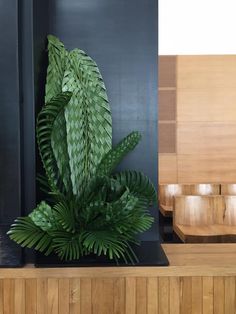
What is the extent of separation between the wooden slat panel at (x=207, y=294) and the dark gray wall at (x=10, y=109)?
0.94 metres

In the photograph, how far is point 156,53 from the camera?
2408 mm

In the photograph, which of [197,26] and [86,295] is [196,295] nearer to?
[86,295]

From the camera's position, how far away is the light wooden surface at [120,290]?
1782 millimetres

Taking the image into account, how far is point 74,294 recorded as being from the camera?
1.78m

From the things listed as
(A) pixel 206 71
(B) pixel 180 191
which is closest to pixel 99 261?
(B) pixel 180 191

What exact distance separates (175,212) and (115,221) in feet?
6.19

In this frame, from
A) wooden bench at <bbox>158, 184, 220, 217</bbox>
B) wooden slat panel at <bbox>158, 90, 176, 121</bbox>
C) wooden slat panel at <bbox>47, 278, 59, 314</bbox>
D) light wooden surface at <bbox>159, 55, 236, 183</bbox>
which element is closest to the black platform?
wooden slat panel at <bbox>47, 278, 59, 314</bbox>

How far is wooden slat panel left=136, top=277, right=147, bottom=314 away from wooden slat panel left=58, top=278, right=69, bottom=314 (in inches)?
12.0

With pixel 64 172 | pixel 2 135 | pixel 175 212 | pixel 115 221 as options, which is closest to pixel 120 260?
pixel 115 221

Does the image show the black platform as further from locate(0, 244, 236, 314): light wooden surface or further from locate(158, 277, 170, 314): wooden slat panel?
locate(158, 277, 170, 314): wooden slat panel

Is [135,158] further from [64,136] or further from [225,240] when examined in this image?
[225,240]

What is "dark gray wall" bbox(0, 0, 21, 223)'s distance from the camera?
6.38ft

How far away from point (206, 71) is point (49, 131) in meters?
4.38

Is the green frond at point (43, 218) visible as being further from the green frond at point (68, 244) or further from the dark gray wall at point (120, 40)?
the dark gray wall at point (120, 40)
